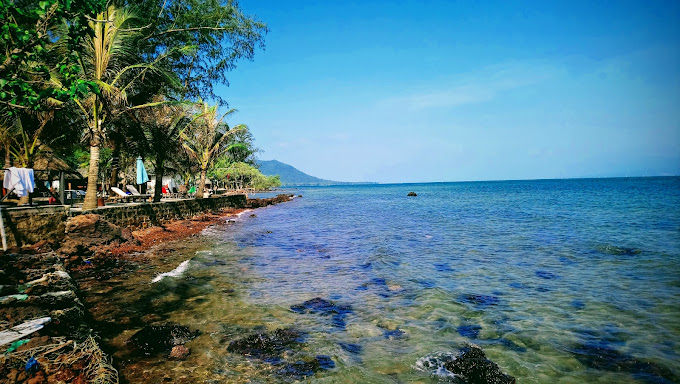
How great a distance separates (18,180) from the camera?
1092 centimetres

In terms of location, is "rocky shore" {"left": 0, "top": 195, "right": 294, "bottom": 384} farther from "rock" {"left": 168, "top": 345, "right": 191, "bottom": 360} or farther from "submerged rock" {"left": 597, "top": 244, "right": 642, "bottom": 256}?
"submerged rock" {"left": 597, "top": 244, "right": 642, "bottom": 256}

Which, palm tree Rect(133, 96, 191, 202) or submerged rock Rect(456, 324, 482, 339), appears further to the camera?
palm tree Rect(133, 96, 191, 202)

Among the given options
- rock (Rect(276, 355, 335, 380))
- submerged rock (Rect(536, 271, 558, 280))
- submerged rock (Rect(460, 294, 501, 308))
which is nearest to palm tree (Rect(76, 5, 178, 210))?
rock (Rect(276, 355, 335, 380))

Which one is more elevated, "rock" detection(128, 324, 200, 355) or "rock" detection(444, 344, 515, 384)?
"rock" detection(128, 324, 200, 355)

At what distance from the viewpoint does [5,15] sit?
4.19 m

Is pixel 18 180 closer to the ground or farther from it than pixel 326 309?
farther from it

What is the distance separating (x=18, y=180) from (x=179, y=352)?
34.4ft

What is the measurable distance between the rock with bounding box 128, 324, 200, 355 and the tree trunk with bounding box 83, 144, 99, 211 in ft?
35.3

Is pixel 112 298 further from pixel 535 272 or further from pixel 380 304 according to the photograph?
pixel 535 272

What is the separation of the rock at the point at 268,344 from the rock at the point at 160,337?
84cm

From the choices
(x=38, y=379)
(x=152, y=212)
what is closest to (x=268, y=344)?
(x=38, y=379)

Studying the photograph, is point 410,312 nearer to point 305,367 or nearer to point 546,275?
point 305,367

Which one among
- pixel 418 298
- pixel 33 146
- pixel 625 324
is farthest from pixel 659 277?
pixel 33 146

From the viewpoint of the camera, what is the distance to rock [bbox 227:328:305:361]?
5.01m
